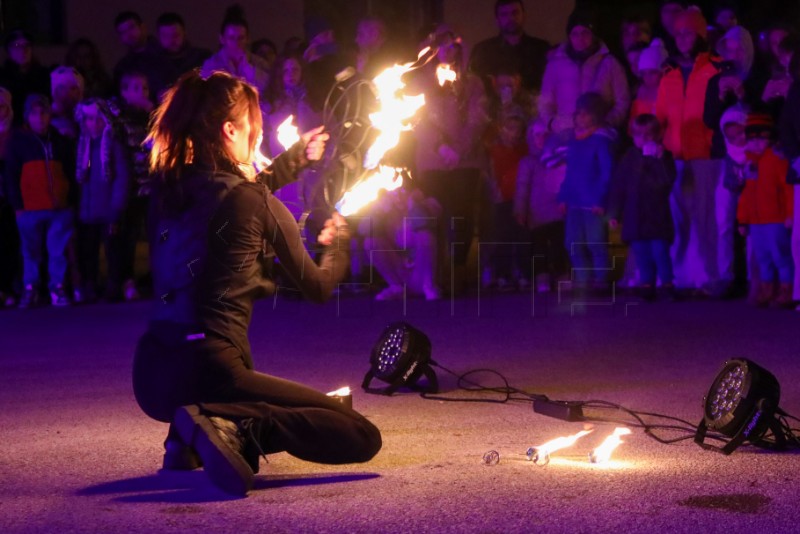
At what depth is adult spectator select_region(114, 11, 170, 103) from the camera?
13.0 meters

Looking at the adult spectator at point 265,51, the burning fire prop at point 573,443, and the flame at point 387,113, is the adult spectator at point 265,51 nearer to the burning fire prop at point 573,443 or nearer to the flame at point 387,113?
the flame at point 387,113

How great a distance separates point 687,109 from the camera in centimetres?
1219

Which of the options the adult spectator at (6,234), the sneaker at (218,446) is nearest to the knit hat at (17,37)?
the adult spectator at (6,234)

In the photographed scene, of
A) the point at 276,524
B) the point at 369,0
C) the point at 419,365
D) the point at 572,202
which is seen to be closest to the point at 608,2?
the point at 369,0

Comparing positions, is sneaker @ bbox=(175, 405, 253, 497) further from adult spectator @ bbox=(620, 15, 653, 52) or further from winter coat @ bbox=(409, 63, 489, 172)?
adult spectator @ bbox=(620, 15, 653, 52)

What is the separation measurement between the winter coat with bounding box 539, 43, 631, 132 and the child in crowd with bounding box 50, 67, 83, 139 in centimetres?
466

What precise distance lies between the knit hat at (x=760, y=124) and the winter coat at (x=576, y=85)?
1.59 metres

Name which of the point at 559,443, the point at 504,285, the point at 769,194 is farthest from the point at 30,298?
the point at 559,443

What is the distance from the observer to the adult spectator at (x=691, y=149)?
40.0 feet

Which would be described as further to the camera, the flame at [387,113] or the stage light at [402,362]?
the stage light at [402,362]

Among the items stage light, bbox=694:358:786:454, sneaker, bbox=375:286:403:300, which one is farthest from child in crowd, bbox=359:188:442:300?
stage light, bbox=694:358:786:454

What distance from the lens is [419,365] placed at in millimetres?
7082

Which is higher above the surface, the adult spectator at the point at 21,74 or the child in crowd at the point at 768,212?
the adult spectator at the point at 21,74

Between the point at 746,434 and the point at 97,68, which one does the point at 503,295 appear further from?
the point at 746,434
